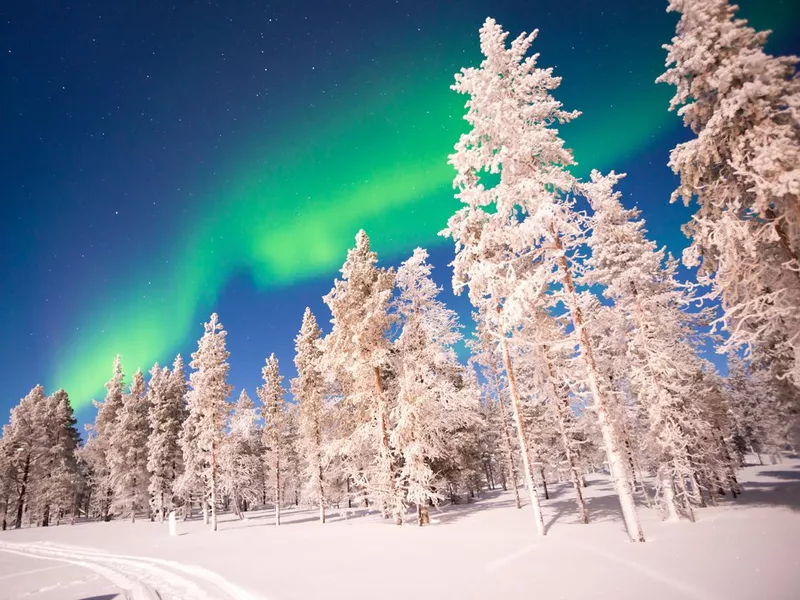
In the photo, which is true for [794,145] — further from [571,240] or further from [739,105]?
[571,240]

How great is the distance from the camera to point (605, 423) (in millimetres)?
11211

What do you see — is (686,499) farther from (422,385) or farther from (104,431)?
(104,431)

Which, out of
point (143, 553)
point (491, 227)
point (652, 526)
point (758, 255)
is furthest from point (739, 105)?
point (143, 553)

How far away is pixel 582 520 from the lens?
57.3ft

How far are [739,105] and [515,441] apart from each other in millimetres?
35736

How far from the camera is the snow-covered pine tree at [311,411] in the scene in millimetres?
27125

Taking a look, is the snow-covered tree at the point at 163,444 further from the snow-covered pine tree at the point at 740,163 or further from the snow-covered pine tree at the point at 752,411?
the snow-covered pine tree at the point at 752,411

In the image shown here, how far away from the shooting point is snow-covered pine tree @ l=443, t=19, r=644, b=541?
1167 centimetres

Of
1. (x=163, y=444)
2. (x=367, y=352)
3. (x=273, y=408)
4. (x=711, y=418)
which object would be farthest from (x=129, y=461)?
(x=711, y=418)

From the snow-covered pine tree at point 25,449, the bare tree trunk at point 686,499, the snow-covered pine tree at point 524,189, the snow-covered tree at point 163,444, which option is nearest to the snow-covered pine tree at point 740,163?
the snow-covered pine tree at point 524,189

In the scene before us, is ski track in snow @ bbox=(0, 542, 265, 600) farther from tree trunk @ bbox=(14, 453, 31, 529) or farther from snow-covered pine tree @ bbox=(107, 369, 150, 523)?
tree trunk @ bbox=(14, 453, 31, 529)

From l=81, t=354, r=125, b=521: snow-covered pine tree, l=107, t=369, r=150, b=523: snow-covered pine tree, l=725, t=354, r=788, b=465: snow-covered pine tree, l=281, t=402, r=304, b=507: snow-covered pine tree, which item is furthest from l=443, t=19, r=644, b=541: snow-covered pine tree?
l=725, t=354, r=788, b=465: snow-covered pine tree

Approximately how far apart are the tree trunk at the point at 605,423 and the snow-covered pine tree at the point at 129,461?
42737 mm

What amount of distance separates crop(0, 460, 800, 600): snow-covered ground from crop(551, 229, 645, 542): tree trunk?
76cm
